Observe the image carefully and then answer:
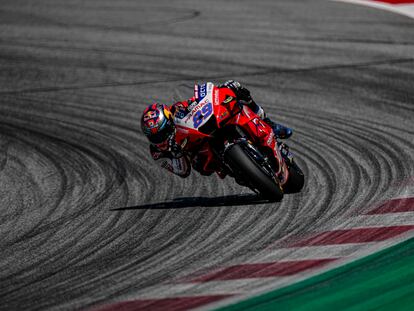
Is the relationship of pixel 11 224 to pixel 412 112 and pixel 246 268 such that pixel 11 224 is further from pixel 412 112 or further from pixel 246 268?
pixel 412 112

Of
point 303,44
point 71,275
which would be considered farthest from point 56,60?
point 71,275

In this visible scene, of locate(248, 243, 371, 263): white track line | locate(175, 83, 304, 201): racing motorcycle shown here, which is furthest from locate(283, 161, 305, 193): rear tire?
locate(248, 243, 371, 263): white track line

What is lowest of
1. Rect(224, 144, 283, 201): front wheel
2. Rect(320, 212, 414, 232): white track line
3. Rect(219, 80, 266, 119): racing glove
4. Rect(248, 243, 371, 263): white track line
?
Rect(248, 243, 371, 263): white track line

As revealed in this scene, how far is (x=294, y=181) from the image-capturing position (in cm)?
1077

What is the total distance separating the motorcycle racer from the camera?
32.7 ft

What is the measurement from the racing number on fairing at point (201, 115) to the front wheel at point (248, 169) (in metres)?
0.41

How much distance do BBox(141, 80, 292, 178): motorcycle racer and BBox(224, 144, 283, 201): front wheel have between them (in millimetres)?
553

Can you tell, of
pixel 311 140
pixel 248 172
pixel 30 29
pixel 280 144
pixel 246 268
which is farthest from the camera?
pixel 30 29

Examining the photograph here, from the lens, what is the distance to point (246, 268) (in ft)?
27.6

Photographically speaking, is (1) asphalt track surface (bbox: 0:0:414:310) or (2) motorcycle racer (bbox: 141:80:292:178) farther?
(2) motorcycle racer (bbox: 141:80:292:178)

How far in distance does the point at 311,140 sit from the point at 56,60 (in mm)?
7936

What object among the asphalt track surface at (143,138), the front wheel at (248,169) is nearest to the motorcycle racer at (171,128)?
the asphalt track surface at (143,138)

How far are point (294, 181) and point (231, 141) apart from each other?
1.08m

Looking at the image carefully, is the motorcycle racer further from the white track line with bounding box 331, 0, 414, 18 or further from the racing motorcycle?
the white track line with bounding box 331, 0, 414, 18
